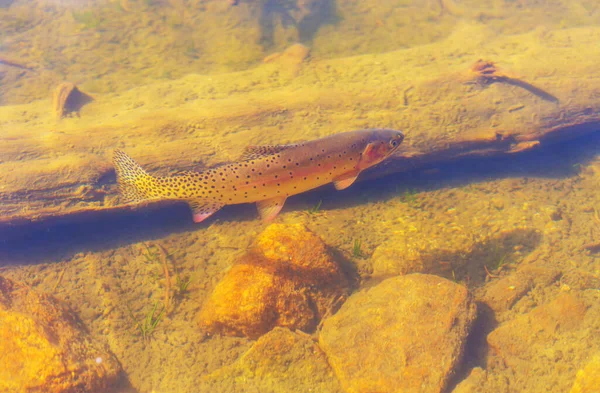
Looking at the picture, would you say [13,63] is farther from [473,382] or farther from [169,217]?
[473,382]

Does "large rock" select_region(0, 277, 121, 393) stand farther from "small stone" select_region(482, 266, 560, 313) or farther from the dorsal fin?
"small stone" select_region(482, 266, 560, 313)

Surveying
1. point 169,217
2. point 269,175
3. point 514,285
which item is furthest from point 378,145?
point 169,217

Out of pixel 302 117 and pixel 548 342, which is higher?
pixel 302 117

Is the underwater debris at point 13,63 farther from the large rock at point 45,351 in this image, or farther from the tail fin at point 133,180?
the large rock at point 45,351

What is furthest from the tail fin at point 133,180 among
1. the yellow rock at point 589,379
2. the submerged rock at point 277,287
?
the yellow rock at point 589,379

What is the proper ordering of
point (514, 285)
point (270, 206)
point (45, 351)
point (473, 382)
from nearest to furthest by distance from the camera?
point (45, 351) < point (473, 382) < point (270, 206) < point (514, 285)

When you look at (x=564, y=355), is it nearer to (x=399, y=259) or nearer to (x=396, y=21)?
(x=399, y=259)
